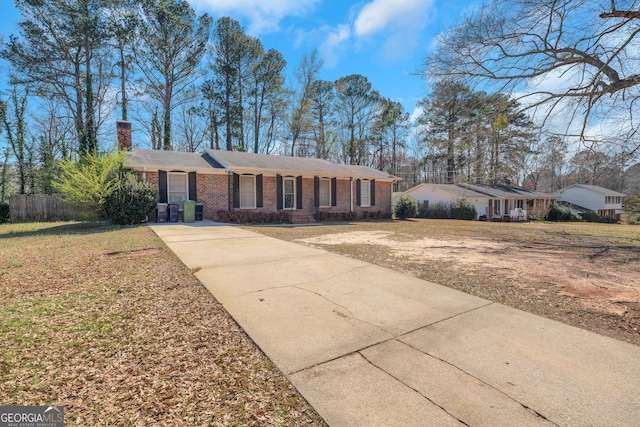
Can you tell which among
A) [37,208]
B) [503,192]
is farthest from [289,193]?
[503,192]

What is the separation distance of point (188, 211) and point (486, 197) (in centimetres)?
2483

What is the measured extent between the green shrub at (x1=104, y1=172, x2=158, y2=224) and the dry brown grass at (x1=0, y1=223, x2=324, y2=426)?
6.95 m

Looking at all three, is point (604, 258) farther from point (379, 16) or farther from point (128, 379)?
point (379, 16)

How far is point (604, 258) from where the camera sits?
Answer: 7078 millimetres

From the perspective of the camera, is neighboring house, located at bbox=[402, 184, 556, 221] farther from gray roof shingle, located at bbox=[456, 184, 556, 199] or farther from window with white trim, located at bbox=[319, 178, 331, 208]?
window with white trim, located at bbox=[319, 178, 331, 208]

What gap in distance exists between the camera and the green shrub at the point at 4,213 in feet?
48.2

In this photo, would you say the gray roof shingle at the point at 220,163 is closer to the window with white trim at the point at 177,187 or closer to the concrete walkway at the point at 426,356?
the window with white trim at the point at 177,187

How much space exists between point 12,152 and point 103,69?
8309mm

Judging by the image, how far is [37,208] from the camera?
15164 millimetres

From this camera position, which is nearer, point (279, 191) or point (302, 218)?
point (279, 191)

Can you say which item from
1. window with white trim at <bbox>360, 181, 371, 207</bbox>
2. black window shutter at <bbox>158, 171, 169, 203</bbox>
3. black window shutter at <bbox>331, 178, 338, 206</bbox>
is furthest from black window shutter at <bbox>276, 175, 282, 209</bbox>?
window with white trim at <bbox>360, 181, 371, 207</bbox>

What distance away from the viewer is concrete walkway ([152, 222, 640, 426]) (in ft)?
6.17

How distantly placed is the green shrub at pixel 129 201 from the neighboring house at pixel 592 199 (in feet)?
154

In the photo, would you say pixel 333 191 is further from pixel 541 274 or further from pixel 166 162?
pixel 541 274
